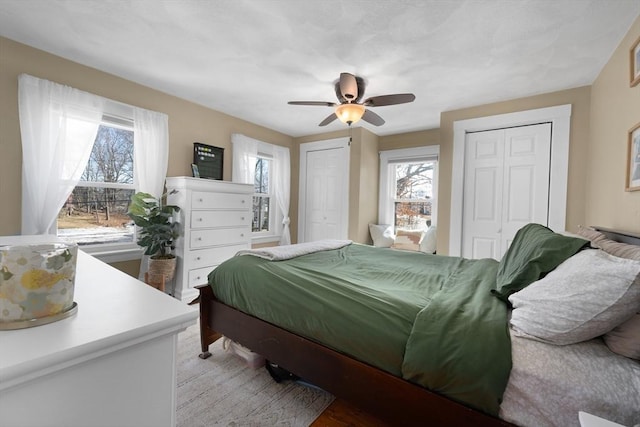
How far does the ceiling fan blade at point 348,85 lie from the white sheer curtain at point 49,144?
2.41 metres

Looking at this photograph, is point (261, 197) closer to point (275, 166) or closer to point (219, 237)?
point (275, 166)

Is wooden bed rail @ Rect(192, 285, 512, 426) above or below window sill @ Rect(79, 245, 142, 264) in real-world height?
below

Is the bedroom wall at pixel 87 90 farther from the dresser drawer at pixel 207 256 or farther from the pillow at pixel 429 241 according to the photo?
the pillow at pixel 429 241

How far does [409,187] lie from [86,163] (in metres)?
4.23

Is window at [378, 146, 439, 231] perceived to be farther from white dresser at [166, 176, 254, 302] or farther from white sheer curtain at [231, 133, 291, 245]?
white dresser at [166, 176, 254, 302]

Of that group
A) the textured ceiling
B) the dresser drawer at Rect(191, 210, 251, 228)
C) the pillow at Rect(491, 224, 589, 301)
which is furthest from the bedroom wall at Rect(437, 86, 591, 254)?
the dresser drawer at Rect(191, 210, 251, 228)

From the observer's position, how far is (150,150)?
10.4 ft

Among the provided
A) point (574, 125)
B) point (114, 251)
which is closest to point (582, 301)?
point (574, 125)

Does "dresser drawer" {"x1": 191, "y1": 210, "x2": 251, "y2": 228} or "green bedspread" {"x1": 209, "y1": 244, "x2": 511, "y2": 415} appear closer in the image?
"green bedspread" {"x1": 209, "y1": 244, "x2": 511, "y2": 415}

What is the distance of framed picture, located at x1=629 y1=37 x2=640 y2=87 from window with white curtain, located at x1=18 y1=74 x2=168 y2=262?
13.6 ft

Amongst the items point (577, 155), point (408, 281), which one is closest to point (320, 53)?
point (408, 281)

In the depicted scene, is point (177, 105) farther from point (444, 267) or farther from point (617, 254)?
point (617, 254)

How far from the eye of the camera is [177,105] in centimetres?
345

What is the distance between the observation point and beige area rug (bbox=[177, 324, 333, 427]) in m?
1.50
